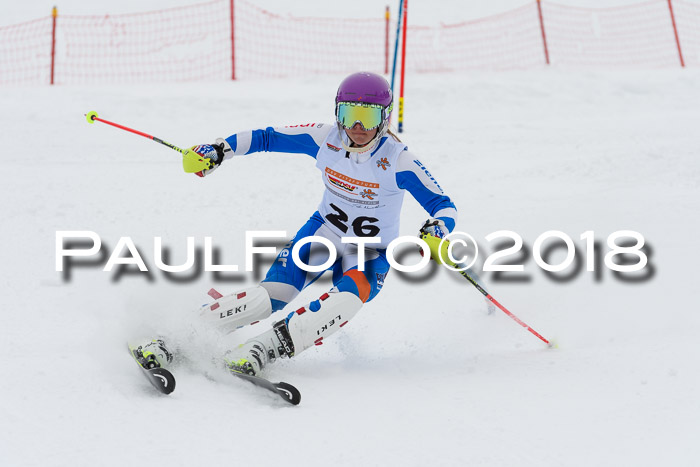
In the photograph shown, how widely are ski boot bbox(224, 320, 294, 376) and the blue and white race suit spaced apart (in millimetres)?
404

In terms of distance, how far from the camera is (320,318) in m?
3.62

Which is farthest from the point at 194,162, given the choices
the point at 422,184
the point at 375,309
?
the point at 375,309

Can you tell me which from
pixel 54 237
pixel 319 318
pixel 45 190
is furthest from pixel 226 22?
pixel 319 318

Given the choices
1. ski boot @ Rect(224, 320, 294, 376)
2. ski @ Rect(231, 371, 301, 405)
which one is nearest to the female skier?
ski boot @ Rect(224, 320, 294, 376)

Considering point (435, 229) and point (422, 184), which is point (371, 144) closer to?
point (422, 184)

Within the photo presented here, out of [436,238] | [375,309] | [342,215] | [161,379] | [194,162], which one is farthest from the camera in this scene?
[375,309]

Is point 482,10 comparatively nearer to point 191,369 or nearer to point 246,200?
point 246,200

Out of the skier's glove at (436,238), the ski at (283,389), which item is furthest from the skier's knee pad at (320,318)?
the skier's glove at (436,238)

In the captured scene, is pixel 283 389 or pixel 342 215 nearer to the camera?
pixel 283 389

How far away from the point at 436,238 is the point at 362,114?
78 centimetres

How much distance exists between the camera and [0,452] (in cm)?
248

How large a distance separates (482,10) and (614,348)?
1579 cm

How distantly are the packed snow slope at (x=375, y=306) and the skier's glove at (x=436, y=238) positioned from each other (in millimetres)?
677

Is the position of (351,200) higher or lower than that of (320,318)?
higher
